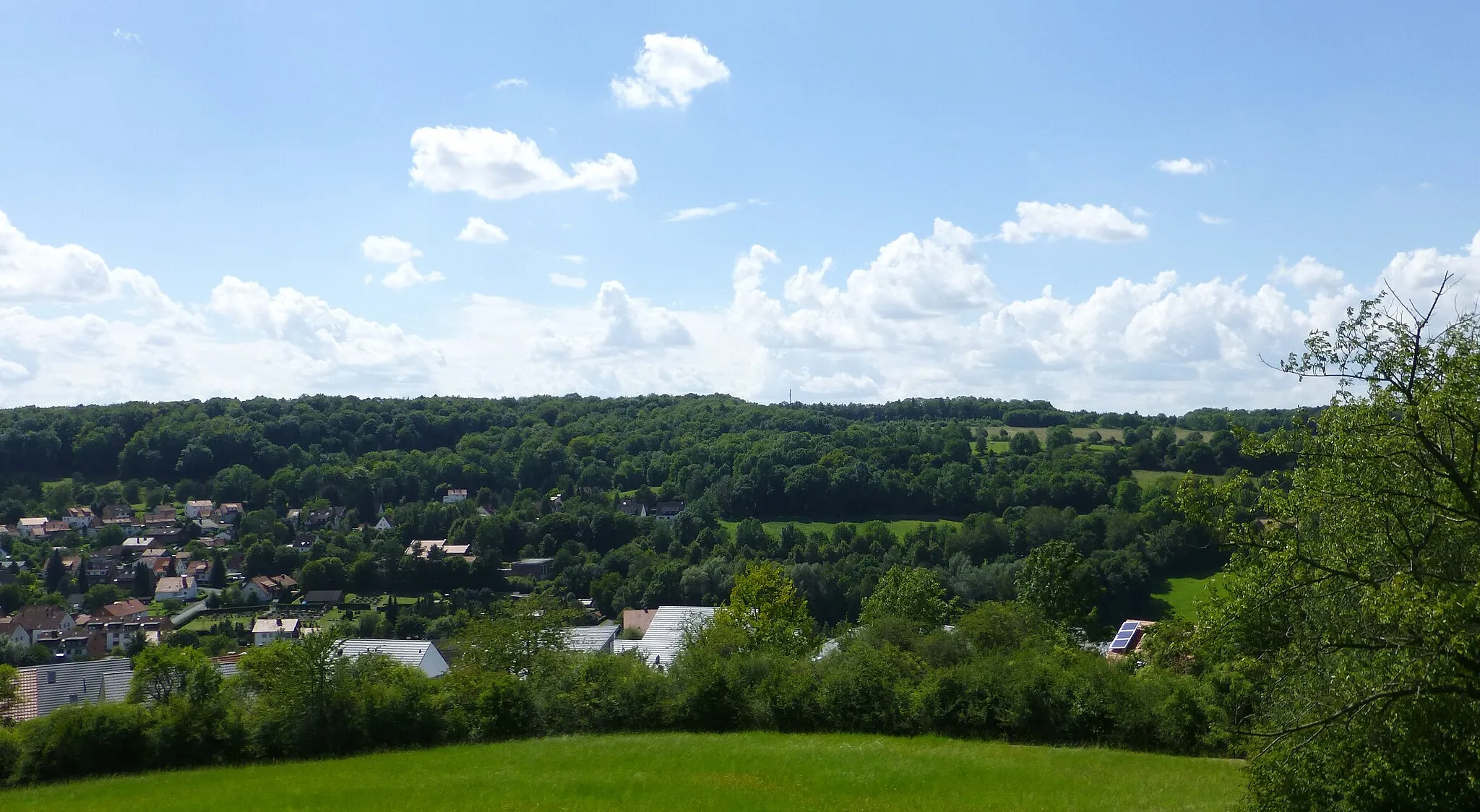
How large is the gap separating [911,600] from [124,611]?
212 feet

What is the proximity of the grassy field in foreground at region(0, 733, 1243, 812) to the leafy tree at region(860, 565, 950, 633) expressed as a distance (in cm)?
1585

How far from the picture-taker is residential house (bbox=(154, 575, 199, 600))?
81562 mm

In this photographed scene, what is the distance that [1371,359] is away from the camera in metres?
11.9

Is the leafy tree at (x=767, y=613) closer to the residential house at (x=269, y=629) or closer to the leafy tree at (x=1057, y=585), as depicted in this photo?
the leafy tree at (x=1057, y=585)

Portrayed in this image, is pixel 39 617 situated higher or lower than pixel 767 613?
lower

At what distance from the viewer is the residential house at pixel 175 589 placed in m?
81.6

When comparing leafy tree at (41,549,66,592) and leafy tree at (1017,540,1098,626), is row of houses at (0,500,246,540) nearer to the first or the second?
leafy tree at (41,549,66,592)

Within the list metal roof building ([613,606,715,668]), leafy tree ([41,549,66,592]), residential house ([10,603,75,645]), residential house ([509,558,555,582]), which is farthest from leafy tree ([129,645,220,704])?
leafy tree ([41,549,66,592])

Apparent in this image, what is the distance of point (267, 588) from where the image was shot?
81625 mm

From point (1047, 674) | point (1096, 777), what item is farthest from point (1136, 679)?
point (1096, 777)

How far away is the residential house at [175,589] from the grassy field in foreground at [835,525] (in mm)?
46829

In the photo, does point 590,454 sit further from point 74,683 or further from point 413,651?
point 74,683

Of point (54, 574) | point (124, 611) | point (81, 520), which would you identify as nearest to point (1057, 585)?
point (124, 611)

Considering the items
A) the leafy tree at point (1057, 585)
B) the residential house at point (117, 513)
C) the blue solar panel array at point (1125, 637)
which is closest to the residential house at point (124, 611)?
the residential house at point (117, 513)
